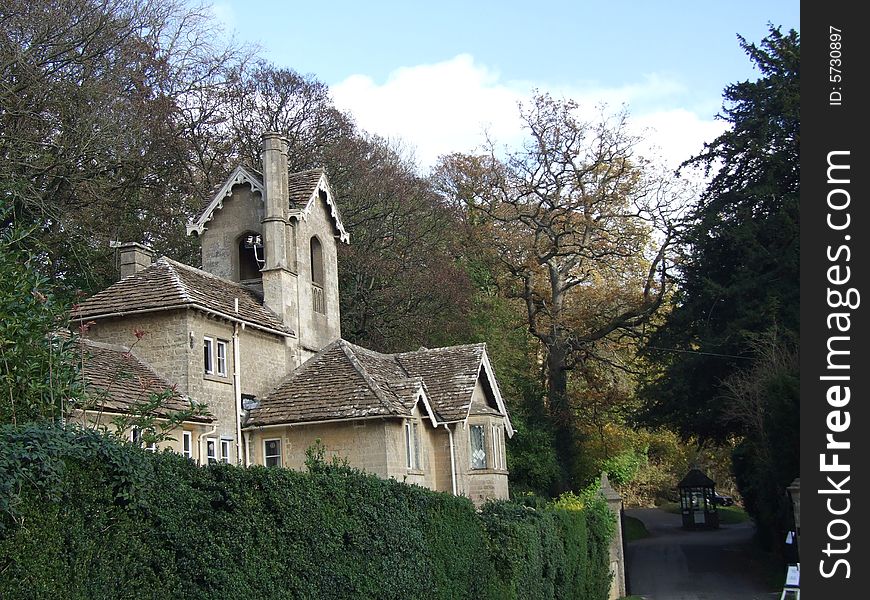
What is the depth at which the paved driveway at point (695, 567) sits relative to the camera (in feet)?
116

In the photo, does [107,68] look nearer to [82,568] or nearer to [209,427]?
[209,427]

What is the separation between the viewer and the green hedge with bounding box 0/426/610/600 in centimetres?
780

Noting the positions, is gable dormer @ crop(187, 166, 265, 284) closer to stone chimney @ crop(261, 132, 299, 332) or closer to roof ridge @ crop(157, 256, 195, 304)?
stone chimney @ crop(261, 132, 299, 332)

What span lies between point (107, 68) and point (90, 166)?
2.88 m

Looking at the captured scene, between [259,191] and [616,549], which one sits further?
[616,549]

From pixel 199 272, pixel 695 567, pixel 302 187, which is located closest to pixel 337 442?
pixel 199 272

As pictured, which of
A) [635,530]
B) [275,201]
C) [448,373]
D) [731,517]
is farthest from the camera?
[731,517]

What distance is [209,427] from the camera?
26016mm

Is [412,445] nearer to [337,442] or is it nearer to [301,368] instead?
[337,442]

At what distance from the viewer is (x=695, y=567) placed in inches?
1645

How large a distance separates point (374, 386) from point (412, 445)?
7.94 ft

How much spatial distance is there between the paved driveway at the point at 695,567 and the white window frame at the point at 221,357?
17.2m

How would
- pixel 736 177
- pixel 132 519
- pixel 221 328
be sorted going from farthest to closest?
pixel 736 177
pixel 221 328
pixel 132 519

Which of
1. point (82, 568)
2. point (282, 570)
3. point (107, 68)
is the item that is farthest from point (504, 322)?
point (82, 568)
